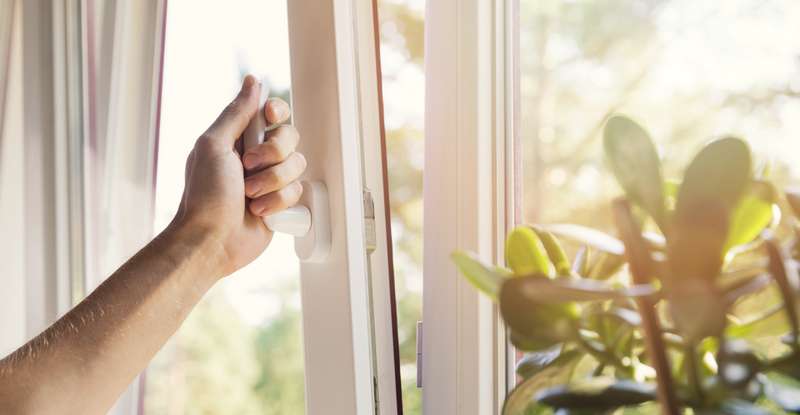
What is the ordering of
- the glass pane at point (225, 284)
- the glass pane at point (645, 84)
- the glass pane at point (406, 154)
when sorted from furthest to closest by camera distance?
the glass pane at point (225, 284) < the glass pane at point (406, 154) < the glass pane at point (645, 84)

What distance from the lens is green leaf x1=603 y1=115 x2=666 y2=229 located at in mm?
385

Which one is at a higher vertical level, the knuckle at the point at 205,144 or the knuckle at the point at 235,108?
the knuckle at the point at 235,108

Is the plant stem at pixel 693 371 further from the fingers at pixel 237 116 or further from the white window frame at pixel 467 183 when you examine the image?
the fingers at pixel 237 116

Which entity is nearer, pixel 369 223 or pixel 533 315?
pixel 533 315

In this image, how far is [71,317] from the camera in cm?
84

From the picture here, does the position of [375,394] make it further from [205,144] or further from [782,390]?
[782,390]

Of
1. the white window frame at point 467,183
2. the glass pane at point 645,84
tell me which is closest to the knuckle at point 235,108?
the white window frame at point 467,183

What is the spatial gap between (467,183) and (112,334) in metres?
0.43

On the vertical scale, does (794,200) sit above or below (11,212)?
above

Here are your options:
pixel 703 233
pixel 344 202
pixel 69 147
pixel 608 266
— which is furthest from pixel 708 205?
pixel 69 147

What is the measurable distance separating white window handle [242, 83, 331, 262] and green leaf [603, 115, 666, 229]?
1.82 feet

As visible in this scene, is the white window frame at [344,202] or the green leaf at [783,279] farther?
the white window frame at [344,202]

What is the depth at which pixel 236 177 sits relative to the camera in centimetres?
90

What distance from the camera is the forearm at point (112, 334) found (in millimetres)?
799
